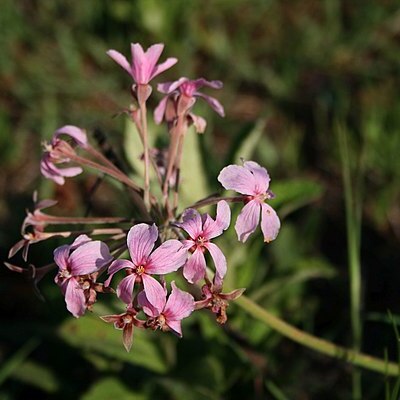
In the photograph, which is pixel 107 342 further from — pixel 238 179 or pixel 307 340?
pixel 238 179

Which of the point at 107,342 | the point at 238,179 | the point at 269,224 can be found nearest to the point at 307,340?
the point at 269,224

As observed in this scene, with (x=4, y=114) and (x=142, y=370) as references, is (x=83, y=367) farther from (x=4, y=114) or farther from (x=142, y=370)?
(x=4, y=114)

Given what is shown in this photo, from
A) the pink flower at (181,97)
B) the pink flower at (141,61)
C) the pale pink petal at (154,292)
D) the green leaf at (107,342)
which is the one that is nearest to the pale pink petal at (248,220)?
the pale pink petal at (154,292)

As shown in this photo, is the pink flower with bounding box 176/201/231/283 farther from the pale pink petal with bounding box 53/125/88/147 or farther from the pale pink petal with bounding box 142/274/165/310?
the pale pink petal with bounding box 53/125/88/147

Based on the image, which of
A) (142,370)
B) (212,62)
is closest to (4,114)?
(212,62)

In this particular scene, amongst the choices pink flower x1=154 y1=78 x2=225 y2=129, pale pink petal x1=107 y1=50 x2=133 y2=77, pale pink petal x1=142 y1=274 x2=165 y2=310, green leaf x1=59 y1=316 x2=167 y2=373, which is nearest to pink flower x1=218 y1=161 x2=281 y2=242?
pale pink petal x1=142 y1=274 x2=165 y2=310
